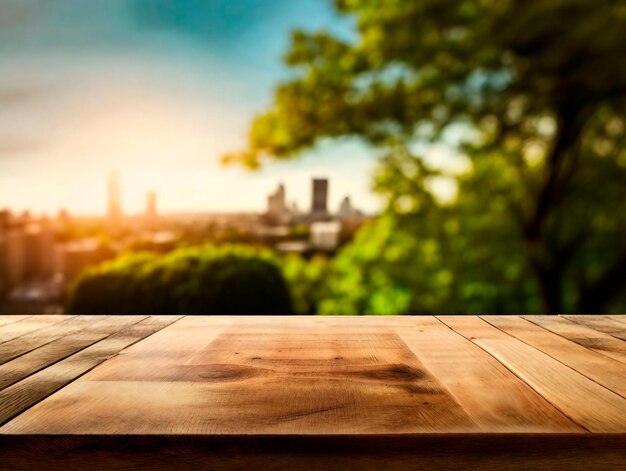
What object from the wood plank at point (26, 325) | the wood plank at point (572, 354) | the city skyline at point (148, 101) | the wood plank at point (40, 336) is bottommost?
the wood plank at point (26, 325)

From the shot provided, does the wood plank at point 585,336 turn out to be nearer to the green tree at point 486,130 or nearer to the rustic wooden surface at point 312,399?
the rustic wooden surface at point 312,399

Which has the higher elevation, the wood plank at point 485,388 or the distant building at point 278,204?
the distant building at point 278,204

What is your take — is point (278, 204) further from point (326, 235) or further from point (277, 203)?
point (326, 235)

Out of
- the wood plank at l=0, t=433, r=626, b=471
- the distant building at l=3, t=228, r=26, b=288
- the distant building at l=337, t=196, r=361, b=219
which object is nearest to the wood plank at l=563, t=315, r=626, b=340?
the wood plank at l=0, t=433, r=626, b=471

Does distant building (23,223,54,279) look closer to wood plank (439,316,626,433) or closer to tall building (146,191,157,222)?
tall building (146,191,157,222)

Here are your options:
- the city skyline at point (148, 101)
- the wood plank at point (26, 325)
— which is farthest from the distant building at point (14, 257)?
the wood plank at point (26, 325)

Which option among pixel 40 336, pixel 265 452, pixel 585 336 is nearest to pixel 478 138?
pixel 585 336

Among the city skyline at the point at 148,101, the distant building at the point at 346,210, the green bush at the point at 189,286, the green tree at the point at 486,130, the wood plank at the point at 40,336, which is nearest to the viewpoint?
the wood plank at the point at 40,336

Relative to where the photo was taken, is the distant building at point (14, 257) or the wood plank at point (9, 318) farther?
the distant building at point (14, 257)

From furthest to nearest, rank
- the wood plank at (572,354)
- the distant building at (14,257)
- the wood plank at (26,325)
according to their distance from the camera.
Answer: the distant building at (14,257) → the wood plank at (26,325) → the wood plank at (572,354)
